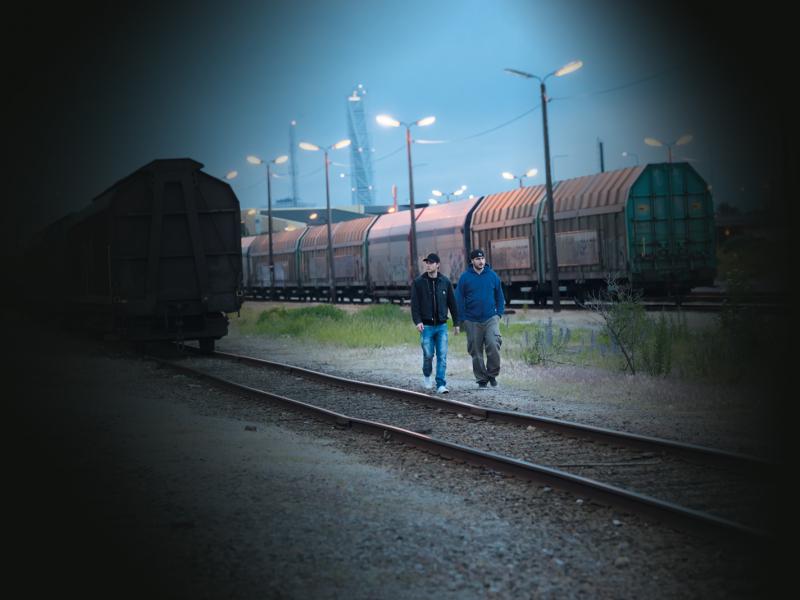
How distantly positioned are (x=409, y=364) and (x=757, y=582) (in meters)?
12.0

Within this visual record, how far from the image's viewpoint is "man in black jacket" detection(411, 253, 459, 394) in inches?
463

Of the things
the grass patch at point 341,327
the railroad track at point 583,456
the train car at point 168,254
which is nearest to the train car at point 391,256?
the grass patch at point 341,327

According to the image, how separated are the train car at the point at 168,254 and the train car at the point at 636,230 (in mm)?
11855

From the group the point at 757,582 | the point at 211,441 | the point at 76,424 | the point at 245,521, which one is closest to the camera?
the point at 757,582

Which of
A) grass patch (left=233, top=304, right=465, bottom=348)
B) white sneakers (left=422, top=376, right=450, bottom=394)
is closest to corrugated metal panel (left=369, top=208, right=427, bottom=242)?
grass patch (left=233, top=304, right=465, bottom=348)

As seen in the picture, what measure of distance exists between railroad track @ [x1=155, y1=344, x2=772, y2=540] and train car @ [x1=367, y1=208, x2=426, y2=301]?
73.9 feet

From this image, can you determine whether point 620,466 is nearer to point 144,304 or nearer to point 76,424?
point 76,424

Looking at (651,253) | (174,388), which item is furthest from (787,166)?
(651,253)

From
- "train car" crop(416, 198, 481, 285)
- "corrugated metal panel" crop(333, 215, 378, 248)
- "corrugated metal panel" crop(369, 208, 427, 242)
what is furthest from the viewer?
"corrugated metal panel" crop(333, 215, 378, 248)

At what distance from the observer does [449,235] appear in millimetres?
31516

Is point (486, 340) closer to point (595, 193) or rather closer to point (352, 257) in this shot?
point (595, 193)

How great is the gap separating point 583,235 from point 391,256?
12.1m

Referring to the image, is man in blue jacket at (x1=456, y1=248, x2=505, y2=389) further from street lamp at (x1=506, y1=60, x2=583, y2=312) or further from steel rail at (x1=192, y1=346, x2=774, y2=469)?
street lamp at (x1=506, y1=60, x2=583, y2=312)

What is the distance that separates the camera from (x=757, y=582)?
4.43 metres
